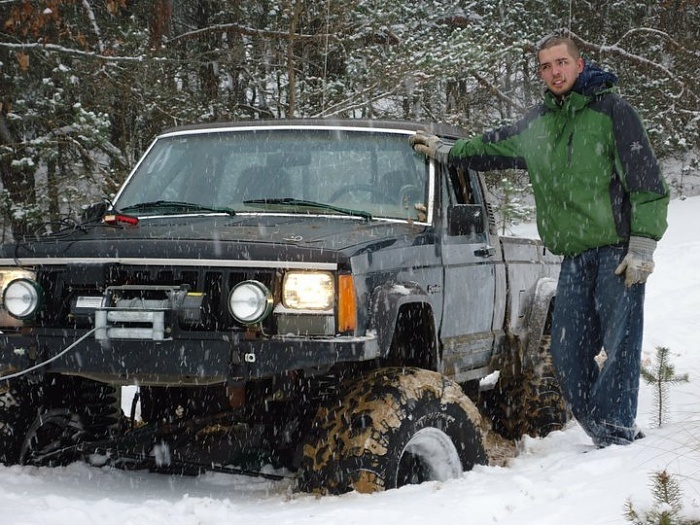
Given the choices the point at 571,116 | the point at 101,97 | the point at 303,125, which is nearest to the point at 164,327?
the point at 303,125

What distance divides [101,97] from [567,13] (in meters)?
13.1

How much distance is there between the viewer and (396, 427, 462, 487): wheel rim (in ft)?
14.1

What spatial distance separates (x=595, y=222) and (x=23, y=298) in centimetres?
271

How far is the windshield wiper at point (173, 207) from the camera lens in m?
4.78

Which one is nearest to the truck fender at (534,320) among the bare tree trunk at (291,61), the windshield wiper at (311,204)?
the windshield wiper at (311,204)

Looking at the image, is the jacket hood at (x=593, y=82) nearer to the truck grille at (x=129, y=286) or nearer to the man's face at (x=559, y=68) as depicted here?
the man's face at (x=559, y=68)

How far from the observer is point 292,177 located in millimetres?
5105

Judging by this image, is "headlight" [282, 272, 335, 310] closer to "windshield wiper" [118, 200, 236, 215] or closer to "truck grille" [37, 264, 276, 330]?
"truck grille" [37, 264, 276, 330]

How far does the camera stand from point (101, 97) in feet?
50.8

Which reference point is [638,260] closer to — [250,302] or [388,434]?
[388,434]

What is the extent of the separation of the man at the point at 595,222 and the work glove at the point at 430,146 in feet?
1.50

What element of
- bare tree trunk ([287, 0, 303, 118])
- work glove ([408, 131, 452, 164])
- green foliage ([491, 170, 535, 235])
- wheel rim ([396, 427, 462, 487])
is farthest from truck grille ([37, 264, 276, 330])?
green foliage ([491, 170, 535, 235])

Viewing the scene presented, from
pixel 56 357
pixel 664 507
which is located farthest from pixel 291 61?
pixel 664 507

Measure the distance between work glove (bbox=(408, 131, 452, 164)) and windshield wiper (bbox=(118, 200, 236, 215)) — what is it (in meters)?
1.10
